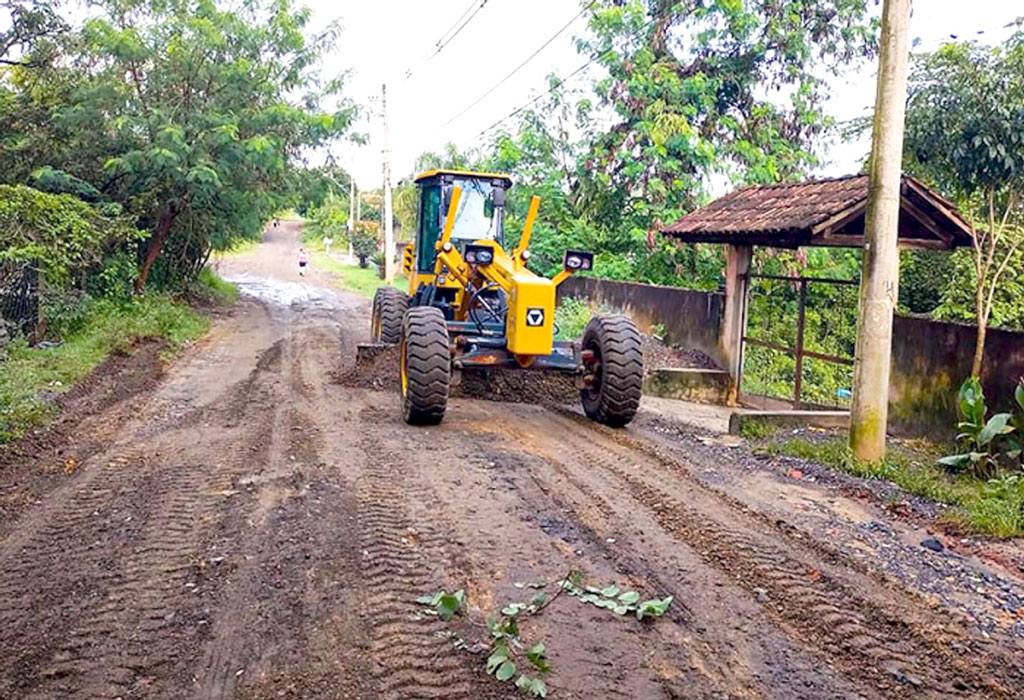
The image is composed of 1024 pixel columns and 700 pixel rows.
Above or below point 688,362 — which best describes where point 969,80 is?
above

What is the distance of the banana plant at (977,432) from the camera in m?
8.11

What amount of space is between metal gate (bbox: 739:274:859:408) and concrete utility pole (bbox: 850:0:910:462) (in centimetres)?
280

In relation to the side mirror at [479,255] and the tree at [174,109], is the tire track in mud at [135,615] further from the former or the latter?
the tree at [174,109]

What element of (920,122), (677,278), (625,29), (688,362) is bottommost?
(688,362)

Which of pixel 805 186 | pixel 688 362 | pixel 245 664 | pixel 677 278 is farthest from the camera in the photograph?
pixel 677 278

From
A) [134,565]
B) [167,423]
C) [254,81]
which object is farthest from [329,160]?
[134,565]

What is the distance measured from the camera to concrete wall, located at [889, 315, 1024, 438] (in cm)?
888

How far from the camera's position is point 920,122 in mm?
10461

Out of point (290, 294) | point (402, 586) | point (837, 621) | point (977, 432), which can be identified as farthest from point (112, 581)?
point (290, 294)

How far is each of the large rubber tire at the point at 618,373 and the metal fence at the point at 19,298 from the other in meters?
8.47

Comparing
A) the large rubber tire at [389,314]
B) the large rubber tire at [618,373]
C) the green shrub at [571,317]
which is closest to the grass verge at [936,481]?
the large rubber tire at [618,373]

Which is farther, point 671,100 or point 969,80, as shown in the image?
point 671,100

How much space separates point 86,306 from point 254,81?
6.37m

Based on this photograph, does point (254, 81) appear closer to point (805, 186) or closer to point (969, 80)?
point (805, 186)
